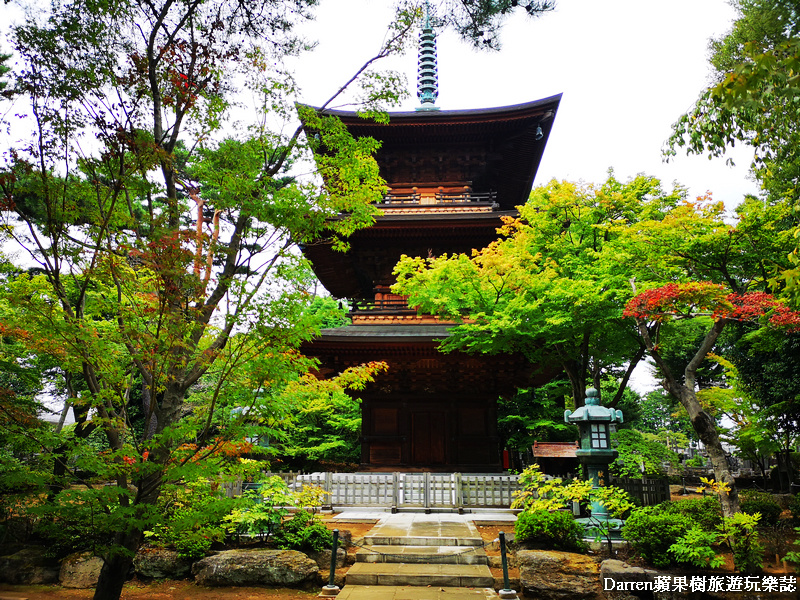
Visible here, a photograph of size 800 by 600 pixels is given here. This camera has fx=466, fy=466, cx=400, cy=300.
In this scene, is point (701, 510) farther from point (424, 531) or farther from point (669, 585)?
point (424, 531)

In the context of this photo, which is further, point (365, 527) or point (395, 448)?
point (395, 448)

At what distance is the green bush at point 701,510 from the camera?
895 cm

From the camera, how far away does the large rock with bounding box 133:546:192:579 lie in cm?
802

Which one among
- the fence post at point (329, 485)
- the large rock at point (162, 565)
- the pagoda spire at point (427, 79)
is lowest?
the large rock at point (162, 565)

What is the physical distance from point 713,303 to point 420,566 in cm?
726

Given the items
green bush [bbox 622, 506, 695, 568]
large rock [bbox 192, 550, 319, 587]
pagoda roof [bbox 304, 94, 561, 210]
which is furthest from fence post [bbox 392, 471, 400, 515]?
pagoda roof [bbox 304, 94, 561, 210]

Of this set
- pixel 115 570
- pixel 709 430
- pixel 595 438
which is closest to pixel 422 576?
pixel 115 570

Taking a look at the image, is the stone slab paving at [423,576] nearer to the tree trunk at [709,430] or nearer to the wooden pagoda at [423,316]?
the tree trunk at [709,430]

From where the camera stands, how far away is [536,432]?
22.1 m

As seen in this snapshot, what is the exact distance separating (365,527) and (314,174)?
7.58m

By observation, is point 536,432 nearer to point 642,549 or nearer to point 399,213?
point 399,213

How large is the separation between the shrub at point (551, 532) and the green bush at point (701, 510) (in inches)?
82.1

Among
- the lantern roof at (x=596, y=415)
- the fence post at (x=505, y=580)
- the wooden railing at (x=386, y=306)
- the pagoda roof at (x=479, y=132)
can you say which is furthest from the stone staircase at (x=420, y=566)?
the pagoda roof at (x=479, y=132)

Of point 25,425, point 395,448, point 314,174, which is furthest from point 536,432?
point 25,425
